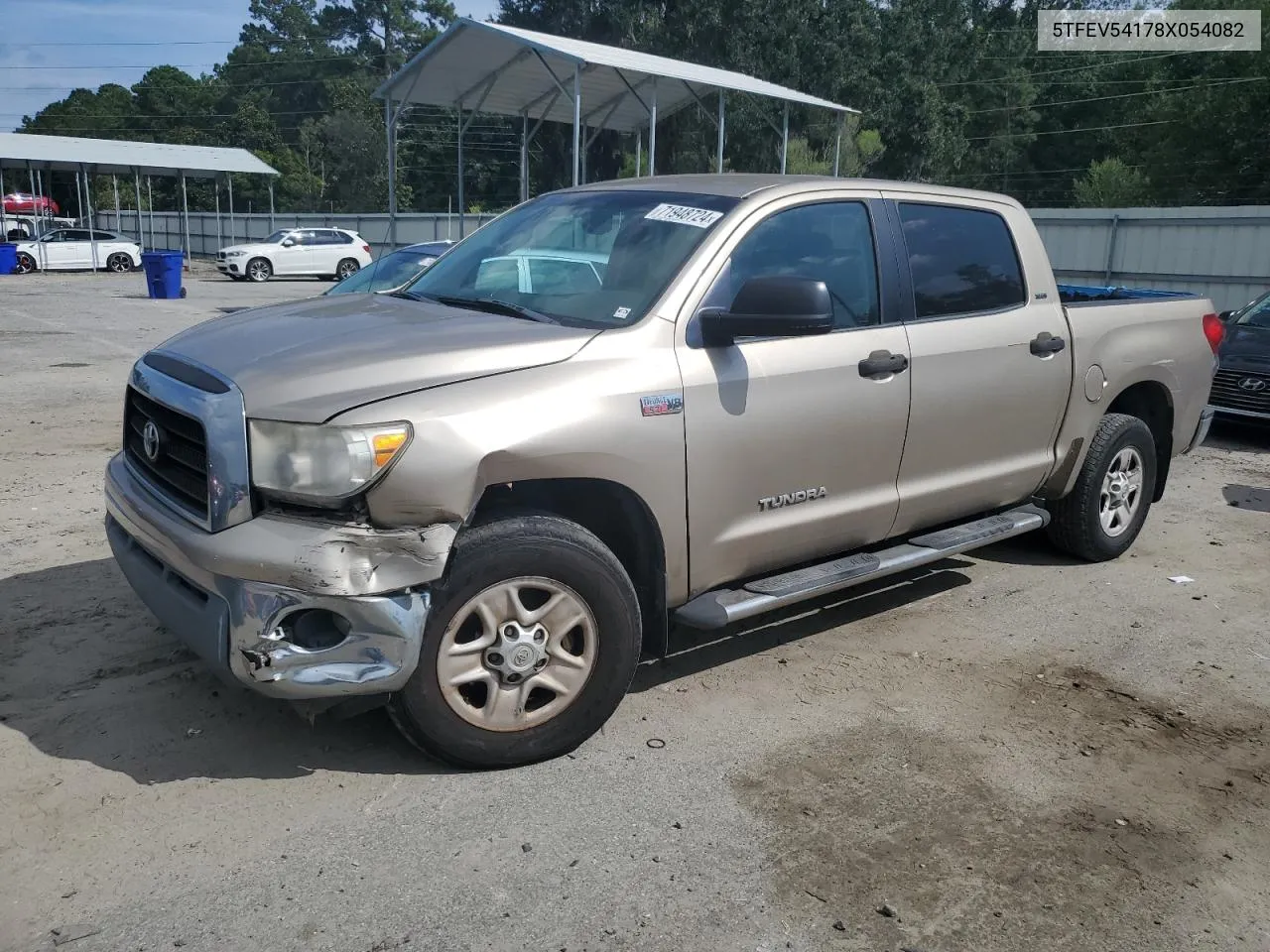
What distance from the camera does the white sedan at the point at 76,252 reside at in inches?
1308

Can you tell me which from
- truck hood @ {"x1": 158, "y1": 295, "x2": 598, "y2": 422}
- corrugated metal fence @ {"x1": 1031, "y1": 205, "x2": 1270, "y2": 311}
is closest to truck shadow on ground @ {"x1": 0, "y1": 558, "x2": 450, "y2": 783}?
truck hood @ {"x1": 158, "y1": 295, "x2": 598, "y2": 422}

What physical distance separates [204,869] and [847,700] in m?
2.36

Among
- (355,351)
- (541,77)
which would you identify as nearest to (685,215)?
(355,351)

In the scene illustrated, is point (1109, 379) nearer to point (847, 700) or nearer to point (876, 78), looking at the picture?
point (847, 700)

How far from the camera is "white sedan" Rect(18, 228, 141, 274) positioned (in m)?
33.2

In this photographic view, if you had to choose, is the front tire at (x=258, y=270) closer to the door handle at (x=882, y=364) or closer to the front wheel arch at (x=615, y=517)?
the door handle at (x=882, y=364)

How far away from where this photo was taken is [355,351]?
3449 mm

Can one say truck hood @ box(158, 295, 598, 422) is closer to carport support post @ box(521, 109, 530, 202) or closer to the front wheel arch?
the front wheel arch

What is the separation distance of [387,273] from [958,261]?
7.73m

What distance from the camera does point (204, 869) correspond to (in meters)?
3.02

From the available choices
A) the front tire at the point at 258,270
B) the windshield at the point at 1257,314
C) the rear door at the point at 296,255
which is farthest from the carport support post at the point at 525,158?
the windshield at the point at 1257,314

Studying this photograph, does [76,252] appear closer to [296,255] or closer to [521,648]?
A: [296,255]

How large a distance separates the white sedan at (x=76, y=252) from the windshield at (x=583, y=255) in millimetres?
33595

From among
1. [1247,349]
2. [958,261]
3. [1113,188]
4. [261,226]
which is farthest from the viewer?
[1113,188]
